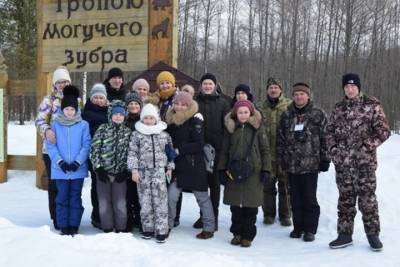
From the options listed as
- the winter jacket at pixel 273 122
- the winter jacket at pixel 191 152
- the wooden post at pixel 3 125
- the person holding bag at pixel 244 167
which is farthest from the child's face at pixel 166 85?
the wooden post at pixel 3 125

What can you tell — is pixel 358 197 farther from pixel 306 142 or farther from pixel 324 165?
pixel 306 142

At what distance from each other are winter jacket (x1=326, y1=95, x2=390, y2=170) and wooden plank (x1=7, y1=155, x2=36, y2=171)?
602cm

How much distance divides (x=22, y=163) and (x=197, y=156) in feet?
16.1

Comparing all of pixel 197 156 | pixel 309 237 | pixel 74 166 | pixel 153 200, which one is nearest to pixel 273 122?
pixel 197 156

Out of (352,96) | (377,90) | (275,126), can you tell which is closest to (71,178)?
(275,126)

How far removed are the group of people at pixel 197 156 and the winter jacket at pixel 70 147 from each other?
0.5 inches

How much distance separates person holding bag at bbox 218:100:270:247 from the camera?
5.06 meters

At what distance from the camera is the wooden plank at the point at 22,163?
871 centimetres

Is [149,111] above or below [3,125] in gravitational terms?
above

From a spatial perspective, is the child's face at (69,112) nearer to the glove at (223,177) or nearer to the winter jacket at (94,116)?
the winter jacket at (94,116)

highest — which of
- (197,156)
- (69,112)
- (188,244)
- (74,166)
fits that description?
(69,112)

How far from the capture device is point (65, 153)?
5.25 m

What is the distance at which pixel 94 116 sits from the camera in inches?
216

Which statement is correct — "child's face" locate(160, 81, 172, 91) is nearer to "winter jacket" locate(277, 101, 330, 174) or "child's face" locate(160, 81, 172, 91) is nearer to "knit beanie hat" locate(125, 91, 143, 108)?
"knit beanie hat" locate(125, 91, 143, 108)
